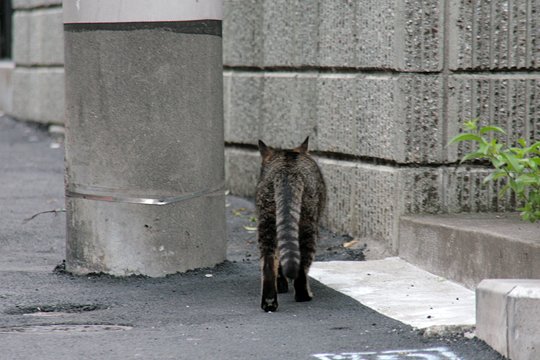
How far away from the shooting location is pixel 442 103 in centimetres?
807

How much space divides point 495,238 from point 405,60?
1647 millimetres

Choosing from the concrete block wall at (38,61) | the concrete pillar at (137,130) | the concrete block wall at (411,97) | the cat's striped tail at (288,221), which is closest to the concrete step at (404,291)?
the concrete block wall at (411,97)

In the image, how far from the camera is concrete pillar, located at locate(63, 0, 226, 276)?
25.3ft

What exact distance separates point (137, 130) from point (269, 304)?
1661mm

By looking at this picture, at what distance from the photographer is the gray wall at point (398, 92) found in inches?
316

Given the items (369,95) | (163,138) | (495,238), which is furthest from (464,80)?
(163,138)

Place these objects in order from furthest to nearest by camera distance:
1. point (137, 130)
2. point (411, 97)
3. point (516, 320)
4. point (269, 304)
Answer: point (411, 97), point (137, 130), point (269, 304), point (516, 320)

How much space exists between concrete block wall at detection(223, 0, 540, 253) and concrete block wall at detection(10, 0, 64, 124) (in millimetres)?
7556

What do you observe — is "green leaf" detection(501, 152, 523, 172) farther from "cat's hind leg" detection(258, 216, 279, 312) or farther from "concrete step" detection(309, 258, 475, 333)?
"cat's hind leg" detection(258, 216, 279, 312)

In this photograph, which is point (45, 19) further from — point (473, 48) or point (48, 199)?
point (473, 48)

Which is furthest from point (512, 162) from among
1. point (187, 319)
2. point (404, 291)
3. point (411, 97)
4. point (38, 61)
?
point (38, 61)

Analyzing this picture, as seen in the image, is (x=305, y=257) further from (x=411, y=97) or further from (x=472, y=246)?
(x=411, y=97)

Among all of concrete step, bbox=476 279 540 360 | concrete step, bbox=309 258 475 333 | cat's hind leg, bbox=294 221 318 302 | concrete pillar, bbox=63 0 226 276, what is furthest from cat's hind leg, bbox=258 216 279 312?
concrete step, bbox=476 279 540 360

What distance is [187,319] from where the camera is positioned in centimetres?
653
